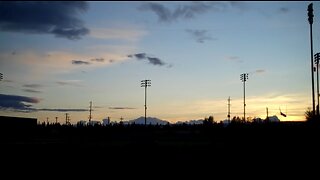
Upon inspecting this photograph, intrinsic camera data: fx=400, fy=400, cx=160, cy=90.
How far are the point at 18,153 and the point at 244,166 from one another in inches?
749

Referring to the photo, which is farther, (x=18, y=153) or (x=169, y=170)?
(x=18, y=153)

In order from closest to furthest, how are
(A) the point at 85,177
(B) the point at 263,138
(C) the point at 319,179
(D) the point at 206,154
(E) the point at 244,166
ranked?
1. (C) the point at 319,179
2. (A) the point at 85,177
3. (E) the point at 244,166
4. (D) the point at 206,154
5. (B) the point at 263,138

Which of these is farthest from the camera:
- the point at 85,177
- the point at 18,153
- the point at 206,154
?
the point at 18,153

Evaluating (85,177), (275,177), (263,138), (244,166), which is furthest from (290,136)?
(85,177)

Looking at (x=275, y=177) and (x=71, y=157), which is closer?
(x=275, y=177)

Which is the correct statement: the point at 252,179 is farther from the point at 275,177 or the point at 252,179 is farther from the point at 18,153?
the point at 18,153

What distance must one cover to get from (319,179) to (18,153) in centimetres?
2385

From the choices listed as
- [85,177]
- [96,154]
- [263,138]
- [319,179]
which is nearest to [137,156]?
[96,154]

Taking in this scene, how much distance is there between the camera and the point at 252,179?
21.7m

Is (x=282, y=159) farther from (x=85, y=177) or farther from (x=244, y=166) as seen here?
(x=85, y=177)

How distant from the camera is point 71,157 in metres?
31.5

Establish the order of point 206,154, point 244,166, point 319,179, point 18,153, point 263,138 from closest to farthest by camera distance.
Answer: point 319,179 → point 244,166 → point 206,154 → point 18,153 → point 263,138

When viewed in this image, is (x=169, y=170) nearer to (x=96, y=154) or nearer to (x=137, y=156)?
(x=137, y=156)

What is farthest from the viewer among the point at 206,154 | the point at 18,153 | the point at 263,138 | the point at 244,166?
the point at 263,138
